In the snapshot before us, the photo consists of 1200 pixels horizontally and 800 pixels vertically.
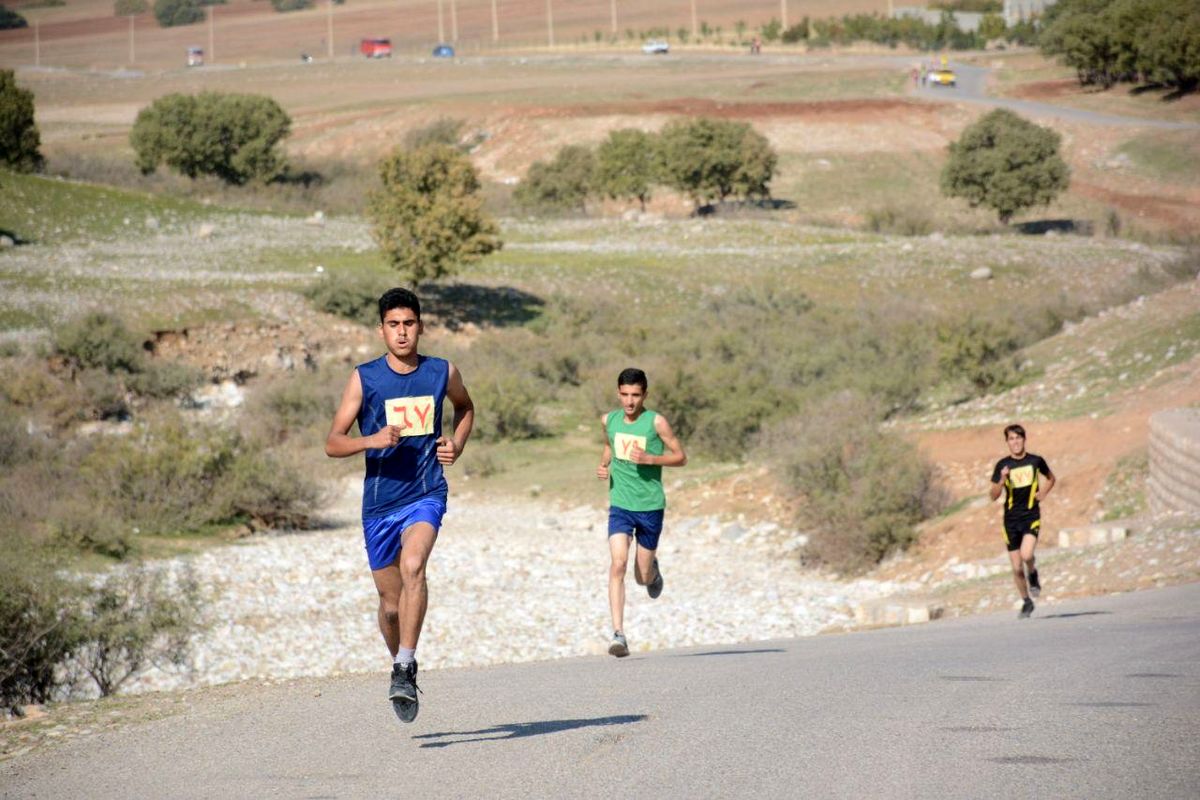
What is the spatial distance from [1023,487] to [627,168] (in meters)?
65.5

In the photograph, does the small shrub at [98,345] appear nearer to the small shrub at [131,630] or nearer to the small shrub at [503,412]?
the small shrub at [503,412]

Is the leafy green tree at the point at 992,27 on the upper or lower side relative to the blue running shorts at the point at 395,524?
upper

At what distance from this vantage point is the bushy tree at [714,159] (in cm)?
7412

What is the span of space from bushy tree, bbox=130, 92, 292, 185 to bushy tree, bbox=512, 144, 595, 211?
1288 cm

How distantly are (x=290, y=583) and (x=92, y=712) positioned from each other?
463 inches

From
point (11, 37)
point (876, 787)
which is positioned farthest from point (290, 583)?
point (11, 37)

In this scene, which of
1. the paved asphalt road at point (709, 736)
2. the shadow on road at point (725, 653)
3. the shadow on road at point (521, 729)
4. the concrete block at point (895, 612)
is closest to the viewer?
the paved asphalt road at point (709, 736)

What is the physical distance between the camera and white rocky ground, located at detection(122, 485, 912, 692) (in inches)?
724

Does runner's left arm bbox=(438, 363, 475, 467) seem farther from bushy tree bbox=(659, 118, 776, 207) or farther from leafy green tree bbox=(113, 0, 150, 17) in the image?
leafy green tree bbox=(113, 0, 150, 17)

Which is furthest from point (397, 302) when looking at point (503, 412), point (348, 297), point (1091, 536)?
point (348, 297)

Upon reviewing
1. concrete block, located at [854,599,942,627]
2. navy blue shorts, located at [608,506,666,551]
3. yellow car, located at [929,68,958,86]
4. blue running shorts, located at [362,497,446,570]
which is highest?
yellow car, located at [929,68,958,86]

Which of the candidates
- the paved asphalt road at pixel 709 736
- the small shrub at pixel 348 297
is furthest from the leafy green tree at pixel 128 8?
the paved asphalt road at pixel 709 736

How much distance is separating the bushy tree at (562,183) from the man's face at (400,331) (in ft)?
232

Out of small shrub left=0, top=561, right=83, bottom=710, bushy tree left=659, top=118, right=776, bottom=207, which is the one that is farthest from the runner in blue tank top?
bushy tree left=659, top=118, right=776, bottom=207
